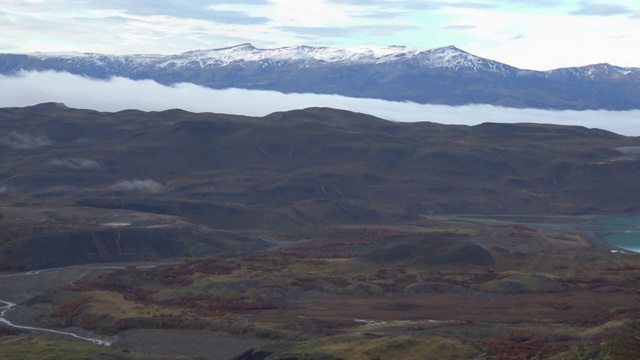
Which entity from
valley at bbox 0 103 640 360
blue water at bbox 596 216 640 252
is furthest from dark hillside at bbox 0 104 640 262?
blue water at bbox 596 216 640 252

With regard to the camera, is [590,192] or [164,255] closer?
[164,255]

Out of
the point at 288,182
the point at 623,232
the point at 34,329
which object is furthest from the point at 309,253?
the point at 288,182

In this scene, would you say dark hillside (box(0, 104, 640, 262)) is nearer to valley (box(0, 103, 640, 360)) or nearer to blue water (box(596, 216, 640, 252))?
valley (box(0, 103, 640, 360))

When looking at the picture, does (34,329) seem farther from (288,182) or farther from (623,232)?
(288,182)

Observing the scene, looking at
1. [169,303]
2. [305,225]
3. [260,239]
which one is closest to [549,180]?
[305,225]

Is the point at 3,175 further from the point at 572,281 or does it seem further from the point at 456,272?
the point at 572,281

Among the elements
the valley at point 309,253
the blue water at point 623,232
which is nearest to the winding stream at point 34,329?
the valley at point 309,253

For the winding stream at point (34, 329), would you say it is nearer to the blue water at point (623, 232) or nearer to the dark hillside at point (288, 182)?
the dark hillside at point (288, 182)

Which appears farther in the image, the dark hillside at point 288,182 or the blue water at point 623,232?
the dark hillside at point 288,182
